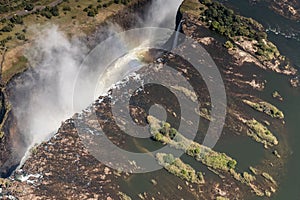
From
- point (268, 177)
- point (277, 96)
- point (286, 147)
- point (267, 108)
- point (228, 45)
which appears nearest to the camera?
point (268, 177)

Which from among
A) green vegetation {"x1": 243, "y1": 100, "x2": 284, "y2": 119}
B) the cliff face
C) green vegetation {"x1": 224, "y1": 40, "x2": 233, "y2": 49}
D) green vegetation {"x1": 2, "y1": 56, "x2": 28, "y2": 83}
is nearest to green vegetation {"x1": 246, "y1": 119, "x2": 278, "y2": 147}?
green vegetation {"x1": 243, "y1": 100, "x2": 284, "y2": 119}

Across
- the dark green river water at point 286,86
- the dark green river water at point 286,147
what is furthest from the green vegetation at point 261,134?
the dark green river water at point 286,86

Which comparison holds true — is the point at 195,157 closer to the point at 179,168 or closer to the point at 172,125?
the point at 179,168

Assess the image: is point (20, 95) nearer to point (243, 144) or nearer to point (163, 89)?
point (163, 89)

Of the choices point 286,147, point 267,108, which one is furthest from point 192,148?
point 267,108

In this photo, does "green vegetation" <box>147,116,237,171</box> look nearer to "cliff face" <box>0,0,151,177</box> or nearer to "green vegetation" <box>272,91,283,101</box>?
"green vegetation" <box>272,91,283,101</box>
